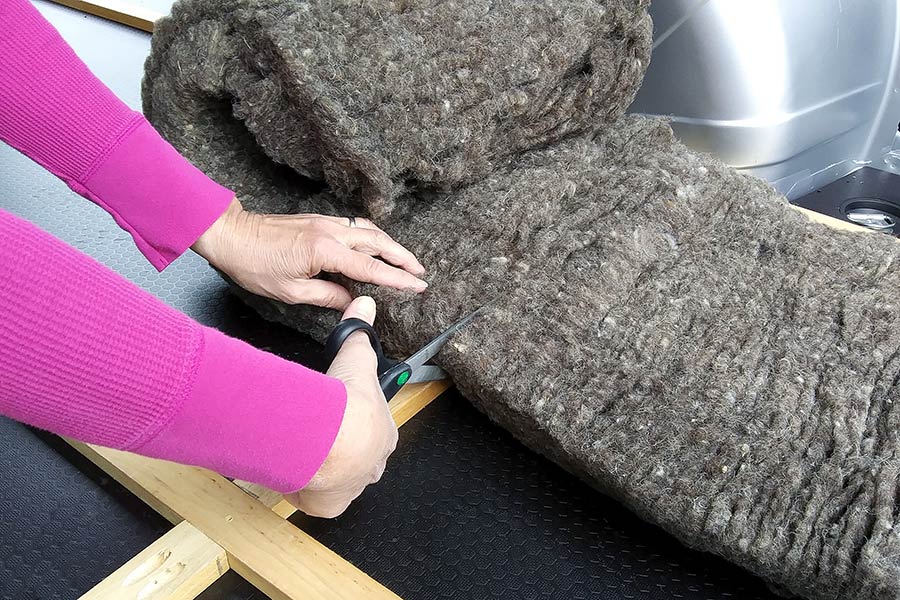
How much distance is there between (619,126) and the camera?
0.85 m

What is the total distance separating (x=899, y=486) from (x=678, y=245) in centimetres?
28

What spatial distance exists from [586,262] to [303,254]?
0.85ft

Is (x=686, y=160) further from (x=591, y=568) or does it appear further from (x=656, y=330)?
(x=591, y=568)

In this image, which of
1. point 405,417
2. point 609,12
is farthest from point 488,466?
point 609,12

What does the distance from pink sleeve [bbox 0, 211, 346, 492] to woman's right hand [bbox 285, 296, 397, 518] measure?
0.02 m

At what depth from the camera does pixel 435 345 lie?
2.15ft

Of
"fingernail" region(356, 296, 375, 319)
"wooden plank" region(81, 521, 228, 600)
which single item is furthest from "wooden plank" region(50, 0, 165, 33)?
"wooden plank" region(81, 521, 228, 600)

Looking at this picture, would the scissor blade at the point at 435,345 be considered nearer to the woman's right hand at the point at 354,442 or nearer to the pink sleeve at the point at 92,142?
the woman's right hand at the point at 354,442

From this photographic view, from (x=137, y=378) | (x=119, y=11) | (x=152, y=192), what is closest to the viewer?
(x=137, y=378)

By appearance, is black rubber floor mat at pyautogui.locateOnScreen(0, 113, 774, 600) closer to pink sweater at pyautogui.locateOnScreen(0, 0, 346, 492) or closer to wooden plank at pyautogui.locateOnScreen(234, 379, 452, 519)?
wooden plank at pyautogui.locateOnScreen(234, 379, 452, 519)

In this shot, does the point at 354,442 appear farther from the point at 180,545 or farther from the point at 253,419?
the point at 180,545

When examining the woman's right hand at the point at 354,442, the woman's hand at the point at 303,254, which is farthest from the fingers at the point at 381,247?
the woman's right hand at the point at 354,442

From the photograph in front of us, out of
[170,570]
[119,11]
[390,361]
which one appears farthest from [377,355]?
[119,11]

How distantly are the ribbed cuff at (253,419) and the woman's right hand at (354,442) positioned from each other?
0.02 meters
